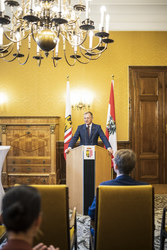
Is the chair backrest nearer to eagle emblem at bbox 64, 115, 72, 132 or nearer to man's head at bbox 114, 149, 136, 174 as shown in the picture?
man's head at bbox 114, 149, 136, 174

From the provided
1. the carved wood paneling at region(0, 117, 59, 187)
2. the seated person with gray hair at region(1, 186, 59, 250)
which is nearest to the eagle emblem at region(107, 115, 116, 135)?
the carved wood paneling at region(0, 117, 59, 187)

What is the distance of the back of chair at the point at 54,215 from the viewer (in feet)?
7.25

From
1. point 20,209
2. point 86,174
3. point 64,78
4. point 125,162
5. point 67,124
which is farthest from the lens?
point 64,78

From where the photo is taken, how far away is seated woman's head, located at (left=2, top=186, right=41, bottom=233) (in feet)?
3.91

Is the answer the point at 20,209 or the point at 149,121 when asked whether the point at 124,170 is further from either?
the point at 149,121

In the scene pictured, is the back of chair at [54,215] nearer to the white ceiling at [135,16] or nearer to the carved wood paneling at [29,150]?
the carved wood paneling at [29,150]

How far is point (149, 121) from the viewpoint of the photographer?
6.87 metres

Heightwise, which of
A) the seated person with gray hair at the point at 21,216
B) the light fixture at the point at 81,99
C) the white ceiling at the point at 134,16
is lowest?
the seated person with gray hair at the point at 21,216

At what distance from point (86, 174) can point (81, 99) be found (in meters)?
2.84

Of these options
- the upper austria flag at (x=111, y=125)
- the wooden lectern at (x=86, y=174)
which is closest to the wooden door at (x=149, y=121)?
the upper austria flag at (x=111, y=125)

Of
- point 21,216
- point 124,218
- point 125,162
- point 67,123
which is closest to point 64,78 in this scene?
point 67,123

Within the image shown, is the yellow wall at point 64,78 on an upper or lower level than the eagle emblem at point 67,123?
upper

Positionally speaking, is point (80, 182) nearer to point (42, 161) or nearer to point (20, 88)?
point (42, 161)

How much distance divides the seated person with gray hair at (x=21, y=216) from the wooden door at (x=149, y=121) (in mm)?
5788
